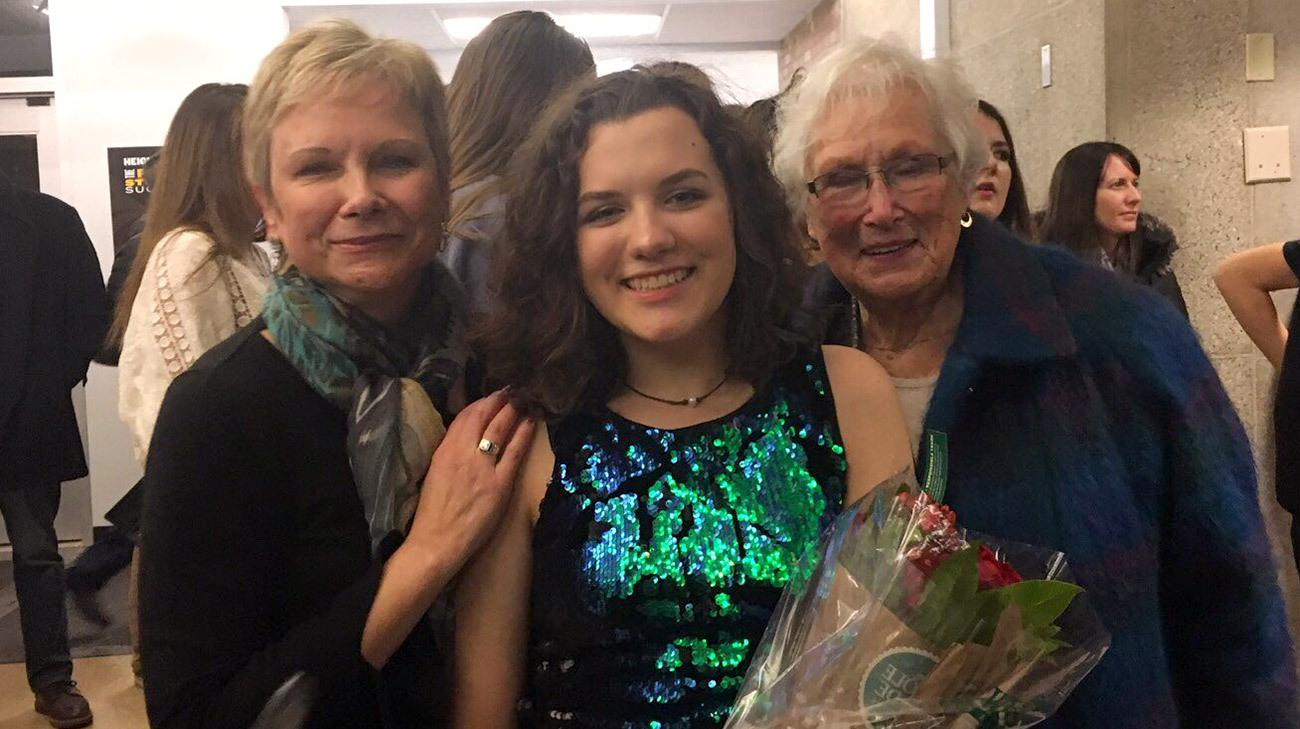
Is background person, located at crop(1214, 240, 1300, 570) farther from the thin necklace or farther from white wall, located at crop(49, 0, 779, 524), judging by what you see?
white wall, located at crop(49, 0, 779, 524)

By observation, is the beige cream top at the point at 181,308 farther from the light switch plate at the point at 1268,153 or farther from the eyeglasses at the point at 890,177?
the light switch plate at the point at 1268,153

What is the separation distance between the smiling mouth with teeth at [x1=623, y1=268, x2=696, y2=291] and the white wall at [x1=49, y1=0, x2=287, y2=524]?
5449mm

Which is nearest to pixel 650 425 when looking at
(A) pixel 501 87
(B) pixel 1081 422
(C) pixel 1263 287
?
(B) pixel 1081 422

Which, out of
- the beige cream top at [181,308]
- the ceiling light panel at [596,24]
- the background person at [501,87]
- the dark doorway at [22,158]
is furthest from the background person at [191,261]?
the ceiling light panel at [596,24]

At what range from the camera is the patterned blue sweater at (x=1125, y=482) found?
1.35 meters

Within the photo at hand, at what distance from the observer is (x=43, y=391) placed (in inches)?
136

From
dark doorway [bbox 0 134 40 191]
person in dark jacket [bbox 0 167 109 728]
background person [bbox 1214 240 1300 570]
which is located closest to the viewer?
background person [bbox 1214 240 1300 570]

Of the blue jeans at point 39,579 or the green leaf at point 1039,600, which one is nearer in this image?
the green leaf at point 1039,600

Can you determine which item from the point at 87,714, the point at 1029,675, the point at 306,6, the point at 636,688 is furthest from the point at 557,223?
the point at 306,6

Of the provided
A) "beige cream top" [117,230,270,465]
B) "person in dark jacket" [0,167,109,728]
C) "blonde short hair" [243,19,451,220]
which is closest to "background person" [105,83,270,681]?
"beige cream top" [117,230,270,465]

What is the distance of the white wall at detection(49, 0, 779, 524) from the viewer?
19.0 ft

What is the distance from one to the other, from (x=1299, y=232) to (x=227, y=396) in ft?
12.1

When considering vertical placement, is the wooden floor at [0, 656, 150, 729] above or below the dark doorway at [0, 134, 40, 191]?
below

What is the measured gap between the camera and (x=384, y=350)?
134 cm
